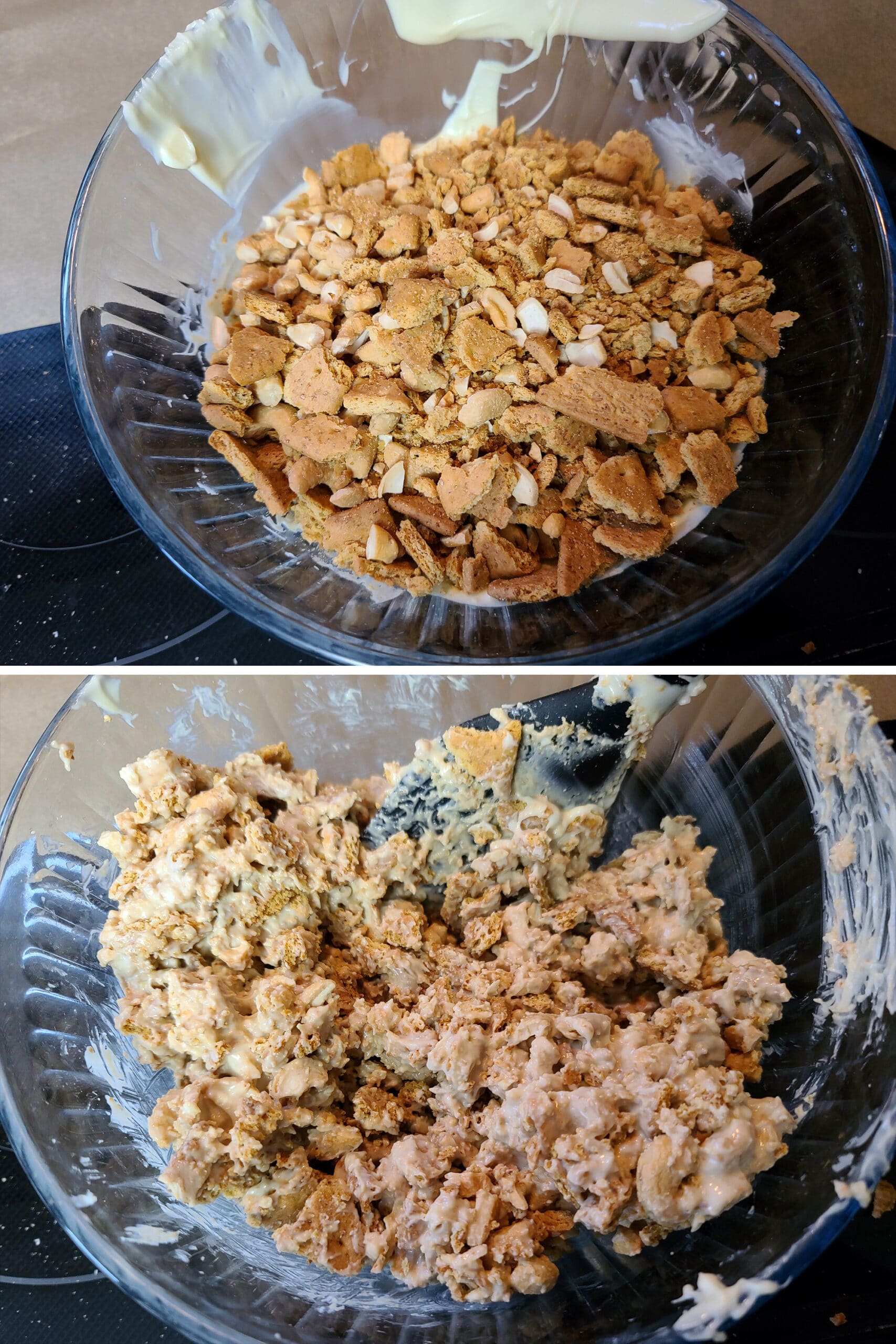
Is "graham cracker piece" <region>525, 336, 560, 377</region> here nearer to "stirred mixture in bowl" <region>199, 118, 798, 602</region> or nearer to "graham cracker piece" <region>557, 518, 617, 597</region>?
"stirred mixture in bowl" <region>199, 118, 798, 602</region>

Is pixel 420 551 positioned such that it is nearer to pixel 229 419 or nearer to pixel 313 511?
pixel 313 511

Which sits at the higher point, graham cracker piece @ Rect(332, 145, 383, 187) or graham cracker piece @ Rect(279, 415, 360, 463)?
graham cracker piece @ Rect(332, 145, 383, 187)

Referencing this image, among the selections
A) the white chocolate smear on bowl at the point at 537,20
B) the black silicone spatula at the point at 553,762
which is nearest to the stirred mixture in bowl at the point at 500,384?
the black silicone spatula at the point at 553,762

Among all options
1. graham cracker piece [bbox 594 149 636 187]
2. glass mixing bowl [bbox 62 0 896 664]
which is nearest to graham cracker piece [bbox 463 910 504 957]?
glass mixing bowl [bbox 62 0 896 664]

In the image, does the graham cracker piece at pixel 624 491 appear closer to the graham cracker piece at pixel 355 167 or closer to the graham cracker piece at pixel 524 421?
the graham cracker piece at pixel 524 421

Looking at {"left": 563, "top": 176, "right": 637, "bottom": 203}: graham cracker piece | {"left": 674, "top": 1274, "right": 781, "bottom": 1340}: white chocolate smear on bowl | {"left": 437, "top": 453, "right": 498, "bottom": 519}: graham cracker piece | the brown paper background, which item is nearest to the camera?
{"left": 674, "top": 1274, "right": 781, "bottom": 1340}: white chocolate smear on bowl

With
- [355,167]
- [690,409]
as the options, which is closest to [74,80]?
[355,167]
